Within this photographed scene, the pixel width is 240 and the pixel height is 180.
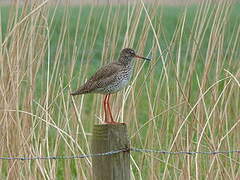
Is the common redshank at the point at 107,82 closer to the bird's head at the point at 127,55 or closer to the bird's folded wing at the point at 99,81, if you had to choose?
the bird's folded wing at the point at 99,81

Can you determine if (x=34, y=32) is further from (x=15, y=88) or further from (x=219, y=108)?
(x=219, y=108)

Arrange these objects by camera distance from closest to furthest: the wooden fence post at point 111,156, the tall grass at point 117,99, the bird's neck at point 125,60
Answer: the wooden fence post at point 111,156
the bird's neck at point 125,60
the tall grass at point 117,99

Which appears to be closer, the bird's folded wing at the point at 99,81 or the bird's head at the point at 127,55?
the bird's folded wing at the point at 99,81

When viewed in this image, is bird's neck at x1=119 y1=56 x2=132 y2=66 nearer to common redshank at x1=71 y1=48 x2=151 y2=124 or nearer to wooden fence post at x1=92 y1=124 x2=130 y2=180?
common redshank at x1=71 y1=48 x2=151 y2=124

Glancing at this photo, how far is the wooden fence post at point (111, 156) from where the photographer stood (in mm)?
2961

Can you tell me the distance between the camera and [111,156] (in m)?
2.96

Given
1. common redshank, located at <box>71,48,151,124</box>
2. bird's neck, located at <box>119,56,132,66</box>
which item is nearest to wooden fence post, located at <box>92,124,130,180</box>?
common redshank, located at <box>71,48,151,124</box>

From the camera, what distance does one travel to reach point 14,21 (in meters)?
4.43

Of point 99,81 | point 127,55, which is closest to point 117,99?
point 127,55

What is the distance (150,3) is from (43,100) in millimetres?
1004

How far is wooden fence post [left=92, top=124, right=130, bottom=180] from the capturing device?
296 cm

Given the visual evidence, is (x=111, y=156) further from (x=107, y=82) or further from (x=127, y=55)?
(x=127, y=55)

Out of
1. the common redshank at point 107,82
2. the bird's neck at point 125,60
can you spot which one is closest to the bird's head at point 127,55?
the bird's neck at point 125,60

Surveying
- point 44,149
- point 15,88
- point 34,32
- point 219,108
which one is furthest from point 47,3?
point 219,108
